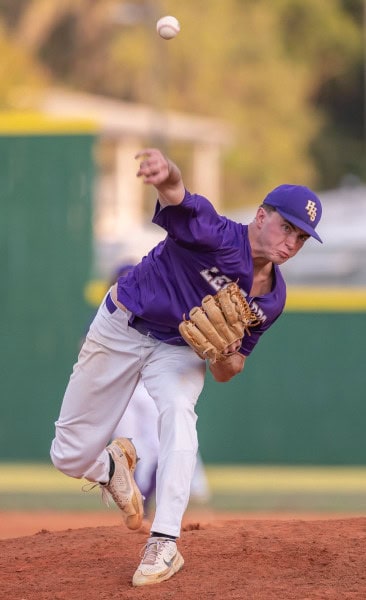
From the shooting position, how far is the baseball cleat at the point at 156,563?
5.78 m

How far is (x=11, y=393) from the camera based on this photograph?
1279cm

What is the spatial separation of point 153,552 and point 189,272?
49.7 inches

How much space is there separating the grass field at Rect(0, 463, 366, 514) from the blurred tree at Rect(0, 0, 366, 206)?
35.4 metres

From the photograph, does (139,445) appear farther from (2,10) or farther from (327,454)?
(2,10)

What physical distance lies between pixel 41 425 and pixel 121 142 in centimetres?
2925

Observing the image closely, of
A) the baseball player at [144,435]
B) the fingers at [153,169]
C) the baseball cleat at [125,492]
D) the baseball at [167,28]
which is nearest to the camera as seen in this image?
the fingers at [153,169]

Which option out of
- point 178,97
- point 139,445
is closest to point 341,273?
point 139,445

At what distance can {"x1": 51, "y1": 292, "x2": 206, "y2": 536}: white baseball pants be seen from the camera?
603 cm

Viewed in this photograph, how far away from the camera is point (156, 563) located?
19.1 ft

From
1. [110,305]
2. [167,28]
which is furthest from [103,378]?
[167,28]

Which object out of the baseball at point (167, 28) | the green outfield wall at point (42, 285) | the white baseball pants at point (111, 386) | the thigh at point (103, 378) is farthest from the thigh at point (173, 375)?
the green outfield wall at point (42, 285)

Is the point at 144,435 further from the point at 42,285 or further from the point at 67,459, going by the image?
the point at 42,285

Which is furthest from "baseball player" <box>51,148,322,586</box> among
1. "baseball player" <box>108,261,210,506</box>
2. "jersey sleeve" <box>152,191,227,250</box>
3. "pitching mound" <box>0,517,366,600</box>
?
"baseball player" <box>108,261,210,506</box>

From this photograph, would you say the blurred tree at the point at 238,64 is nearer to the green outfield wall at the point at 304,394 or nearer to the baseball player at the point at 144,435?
the green outfield wall at the point at 304,394
